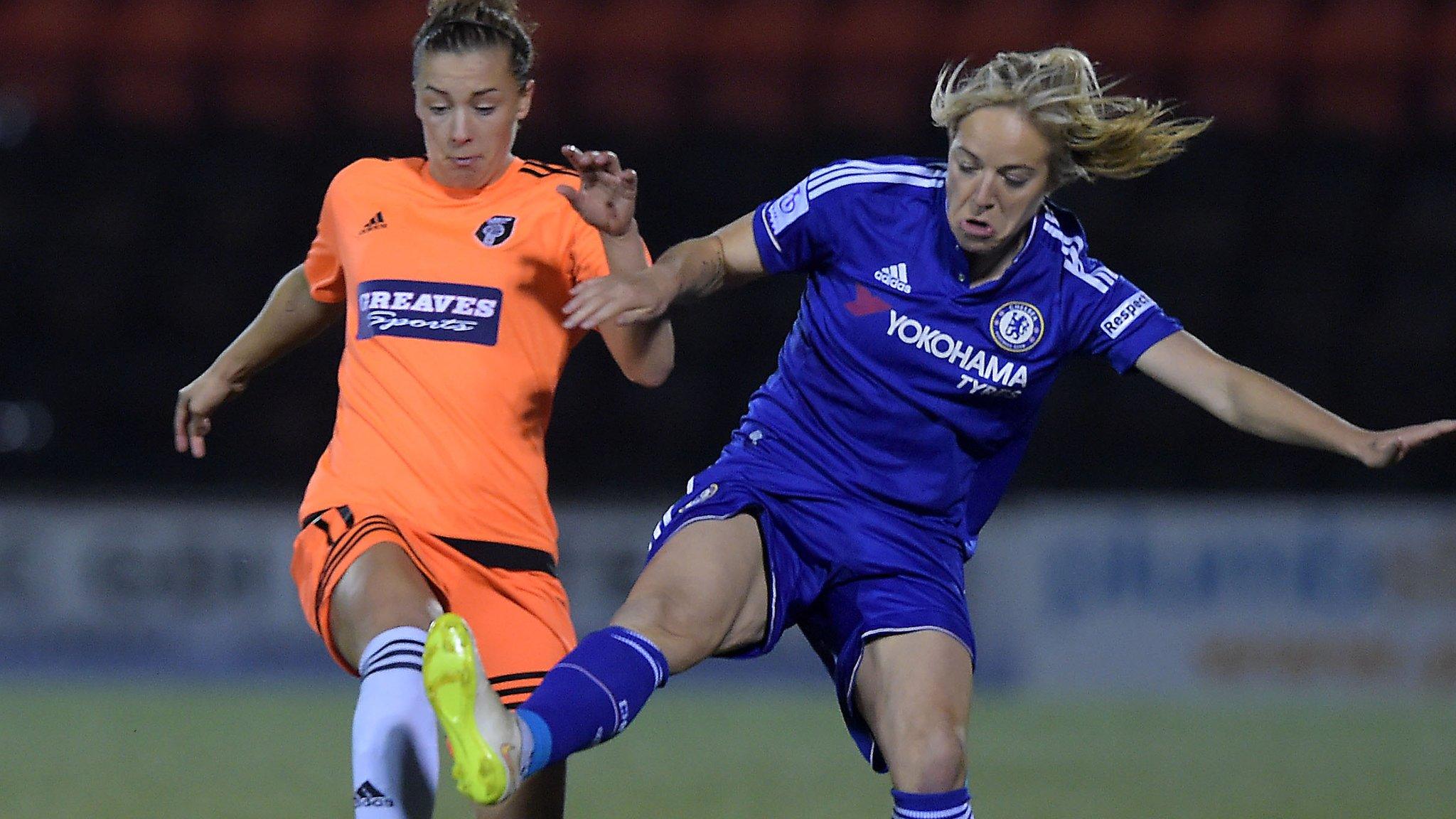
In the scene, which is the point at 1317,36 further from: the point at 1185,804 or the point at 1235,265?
the point at 1185,804

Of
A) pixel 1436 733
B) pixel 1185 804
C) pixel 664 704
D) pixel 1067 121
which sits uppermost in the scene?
pixel 1067 121

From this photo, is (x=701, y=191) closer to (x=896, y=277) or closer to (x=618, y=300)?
(x=896, y=277)

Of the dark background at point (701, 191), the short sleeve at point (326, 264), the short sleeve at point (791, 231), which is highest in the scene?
the short sleeve at point (791, 231)

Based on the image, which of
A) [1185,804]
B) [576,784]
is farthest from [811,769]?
[1185,804]

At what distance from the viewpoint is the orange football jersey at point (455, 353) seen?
346 cm

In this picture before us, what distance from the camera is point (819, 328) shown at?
358cm

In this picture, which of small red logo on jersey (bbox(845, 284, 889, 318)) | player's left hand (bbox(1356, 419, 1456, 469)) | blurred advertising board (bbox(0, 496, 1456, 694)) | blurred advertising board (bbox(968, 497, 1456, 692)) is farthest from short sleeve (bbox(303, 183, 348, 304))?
blurred advertising board (bbox(968, 497, 1456, 692))

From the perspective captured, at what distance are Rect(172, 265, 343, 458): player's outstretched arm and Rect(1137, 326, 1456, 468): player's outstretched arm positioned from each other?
5.93ft

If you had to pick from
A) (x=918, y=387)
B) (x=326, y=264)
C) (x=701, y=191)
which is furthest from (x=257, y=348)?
(x=701, y=191)

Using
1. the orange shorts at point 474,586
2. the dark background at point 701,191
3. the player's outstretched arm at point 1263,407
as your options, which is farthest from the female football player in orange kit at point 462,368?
the dark background at point 701,191

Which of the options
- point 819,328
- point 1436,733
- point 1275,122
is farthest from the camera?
point 1275,122

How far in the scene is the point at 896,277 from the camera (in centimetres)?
346

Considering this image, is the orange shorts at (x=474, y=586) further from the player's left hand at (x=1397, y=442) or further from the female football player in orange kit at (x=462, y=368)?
the player's left hand at (x=1397, y=442)

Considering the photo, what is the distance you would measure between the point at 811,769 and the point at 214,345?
16.8ft
